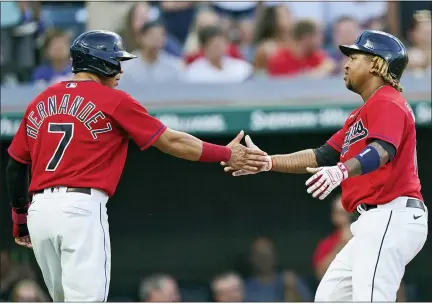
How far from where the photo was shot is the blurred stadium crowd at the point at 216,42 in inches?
358

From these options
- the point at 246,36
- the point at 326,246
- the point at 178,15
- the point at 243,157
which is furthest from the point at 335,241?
the point at 243,157

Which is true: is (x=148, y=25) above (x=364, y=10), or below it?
below

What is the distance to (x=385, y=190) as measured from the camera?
4789 millimetres

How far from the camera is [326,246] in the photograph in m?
8.91

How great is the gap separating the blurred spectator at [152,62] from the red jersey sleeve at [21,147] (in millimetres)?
3888

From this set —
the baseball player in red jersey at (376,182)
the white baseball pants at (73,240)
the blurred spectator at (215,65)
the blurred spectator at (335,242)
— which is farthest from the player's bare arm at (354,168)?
the blurred spectator at (215,65)

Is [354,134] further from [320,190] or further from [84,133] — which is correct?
[84,133]

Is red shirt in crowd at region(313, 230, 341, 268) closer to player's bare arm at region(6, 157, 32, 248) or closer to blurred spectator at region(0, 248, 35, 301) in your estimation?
blurred spectator at region(0, 248, 35, 301)

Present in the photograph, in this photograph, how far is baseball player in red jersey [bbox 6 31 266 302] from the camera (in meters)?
4.71

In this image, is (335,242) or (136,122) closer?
(136,122)

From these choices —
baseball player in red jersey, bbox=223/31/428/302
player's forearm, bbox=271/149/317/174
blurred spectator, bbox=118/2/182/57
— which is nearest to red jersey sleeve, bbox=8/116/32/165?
player's forearm, bbox=271/149/317/174

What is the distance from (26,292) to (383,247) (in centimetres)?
505

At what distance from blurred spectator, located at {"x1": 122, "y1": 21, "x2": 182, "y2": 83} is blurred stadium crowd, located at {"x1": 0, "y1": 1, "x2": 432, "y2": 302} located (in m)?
0.01

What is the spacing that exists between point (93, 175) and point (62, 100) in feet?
1.53
